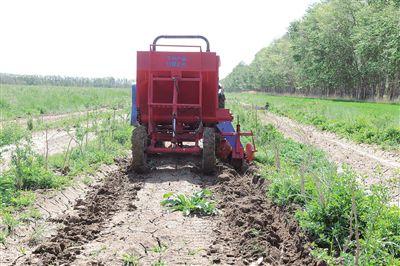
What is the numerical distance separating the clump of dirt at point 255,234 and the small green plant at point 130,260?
2.72ft

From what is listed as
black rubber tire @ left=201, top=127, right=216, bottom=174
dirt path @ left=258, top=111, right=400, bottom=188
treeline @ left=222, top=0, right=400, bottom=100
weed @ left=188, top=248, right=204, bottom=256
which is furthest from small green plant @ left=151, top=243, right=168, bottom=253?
treeline @ left=222, top=0, right=400, bottom=100

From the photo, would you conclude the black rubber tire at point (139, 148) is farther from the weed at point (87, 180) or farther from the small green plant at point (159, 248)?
the small green plant at point (159, 248)

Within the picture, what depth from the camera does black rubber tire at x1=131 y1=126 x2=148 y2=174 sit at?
1028 centimetres

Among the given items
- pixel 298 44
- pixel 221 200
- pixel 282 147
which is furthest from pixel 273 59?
pixel 221 200

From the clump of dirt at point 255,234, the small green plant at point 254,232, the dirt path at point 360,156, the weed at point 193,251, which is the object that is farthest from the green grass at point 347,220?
the dirt path at point 360,156

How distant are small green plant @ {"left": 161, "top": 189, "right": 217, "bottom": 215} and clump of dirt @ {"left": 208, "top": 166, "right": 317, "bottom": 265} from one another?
23 cm

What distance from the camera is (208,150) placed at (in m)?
10.3

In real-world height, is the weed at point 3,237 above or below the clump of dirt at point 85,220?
above

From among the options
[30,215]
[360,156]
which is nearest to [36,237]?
[30,215]

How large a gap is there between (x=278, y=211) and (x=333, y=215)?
1.68 metres

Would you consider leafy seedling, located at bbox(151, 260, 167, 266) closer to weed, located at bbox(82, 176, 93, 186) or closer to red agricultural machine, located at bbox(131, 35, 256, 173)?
weed, located at bbox(82, 176, 93, 186)

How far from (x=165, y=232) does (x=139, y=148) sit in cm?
417

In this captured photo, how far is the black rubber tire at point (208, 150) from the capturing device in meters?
10.2

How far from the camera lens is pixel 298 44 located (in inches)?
2430
